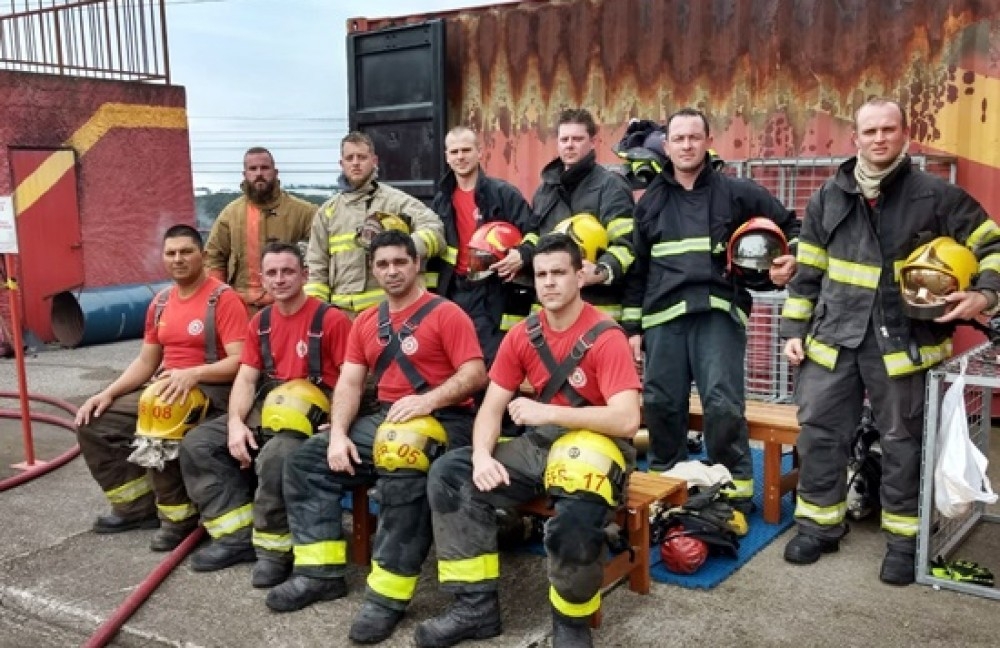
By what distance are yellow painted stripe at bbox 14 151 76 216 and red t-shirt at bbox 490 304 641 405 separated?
353 inches

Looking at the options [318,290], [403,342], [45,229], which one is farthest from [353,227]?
[45,229]

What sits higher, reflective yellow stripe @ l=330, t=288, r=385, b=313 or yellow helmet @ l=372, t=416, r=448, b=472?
reflective yellow stripe @ l=330, t=288, r=385, b=313

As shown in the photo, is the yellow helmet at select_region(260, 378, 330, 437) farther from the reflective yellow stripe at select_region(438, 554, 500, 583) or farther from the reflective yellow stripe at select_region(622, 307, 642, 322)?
the reflective yellow stripe at select_region(622, 307, 642, 322)

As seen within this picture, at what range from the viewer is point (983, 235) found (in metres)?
3.83

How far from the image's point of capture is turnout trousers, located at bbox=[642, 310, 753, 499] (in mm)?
4477

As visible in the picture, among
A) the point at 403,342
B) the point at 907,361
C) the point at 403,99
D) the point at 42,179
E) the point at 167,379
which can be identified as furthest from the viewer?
the point at 42,179

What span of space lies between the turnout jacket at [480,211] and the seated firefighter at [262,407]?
83 cm

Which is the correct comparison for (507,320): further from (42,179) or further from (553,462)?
(42,179)

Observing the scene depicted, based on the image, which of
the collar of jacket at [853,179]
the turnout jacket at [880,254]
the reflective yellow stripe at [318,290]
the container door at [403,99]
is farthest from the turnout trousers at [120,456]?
the container door at [403,99]

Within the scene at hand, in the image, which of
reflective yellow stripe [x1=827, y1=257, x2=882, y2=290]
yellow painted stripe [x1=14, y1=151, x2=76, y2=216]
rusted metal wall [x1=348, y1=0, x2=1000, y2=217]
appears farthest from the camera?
yellow painted stripe [x1=14, y1=151, x2=76, y2=216]

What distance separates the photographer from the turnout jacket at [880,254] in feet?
12.8

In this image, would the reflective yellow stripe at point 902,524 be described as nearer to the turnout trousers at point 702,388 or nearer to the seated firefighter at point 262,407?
the turnout trousers at point 702,388

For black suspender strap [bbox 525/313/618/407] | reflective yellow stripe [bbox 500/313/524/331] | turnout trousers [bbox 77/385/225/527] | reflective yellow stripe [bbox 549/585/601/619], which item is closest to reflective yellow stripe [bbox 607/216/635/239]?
reflective yellow stripe [bbox 500/313/524/331]

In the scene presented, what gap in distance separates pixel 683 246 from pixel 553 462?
155 centimetres
